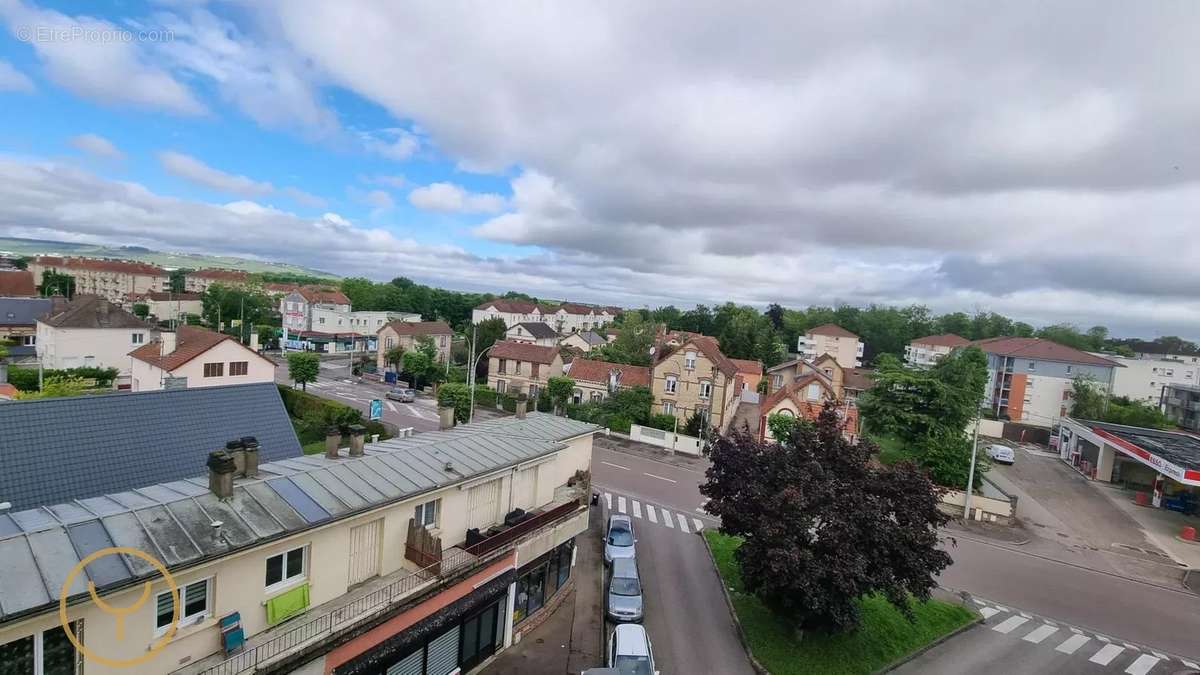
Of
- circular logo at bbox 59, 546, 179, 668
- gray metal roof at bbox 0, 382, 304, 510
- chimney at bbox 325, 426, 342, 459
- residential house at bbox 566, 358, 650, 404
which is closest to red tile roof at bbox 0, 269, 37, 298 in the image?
residential house at bbox 566, 358, 650, 404

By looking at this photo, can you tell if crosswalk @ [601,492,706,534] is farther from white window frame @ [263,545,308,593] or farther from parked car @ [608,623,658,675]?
white window frame @ [263,545,308,593]

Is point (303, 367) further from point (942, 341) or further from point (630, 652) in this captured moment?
point (942, 341)

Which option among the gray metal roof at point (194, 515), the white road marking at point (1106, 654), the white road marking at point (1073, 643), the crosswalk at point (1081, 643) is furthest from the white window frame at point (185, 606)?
the white road marking at point (1106, 654)

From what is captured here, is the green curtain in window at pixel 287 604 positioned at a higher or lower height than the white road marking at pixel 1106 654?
higher

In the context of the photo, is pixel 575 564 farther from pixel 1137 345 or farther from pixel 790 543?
pixel 1137 345

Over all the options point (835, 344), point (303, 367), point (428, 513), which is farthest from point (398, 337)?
point (835, 344)

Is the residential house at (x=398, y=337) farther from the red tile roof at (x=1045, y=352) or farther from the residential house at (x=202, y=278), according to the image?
the residential house at (x=202, y=278)

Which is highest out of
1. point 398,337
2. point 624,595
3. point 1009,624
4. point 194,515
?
point 194,515
